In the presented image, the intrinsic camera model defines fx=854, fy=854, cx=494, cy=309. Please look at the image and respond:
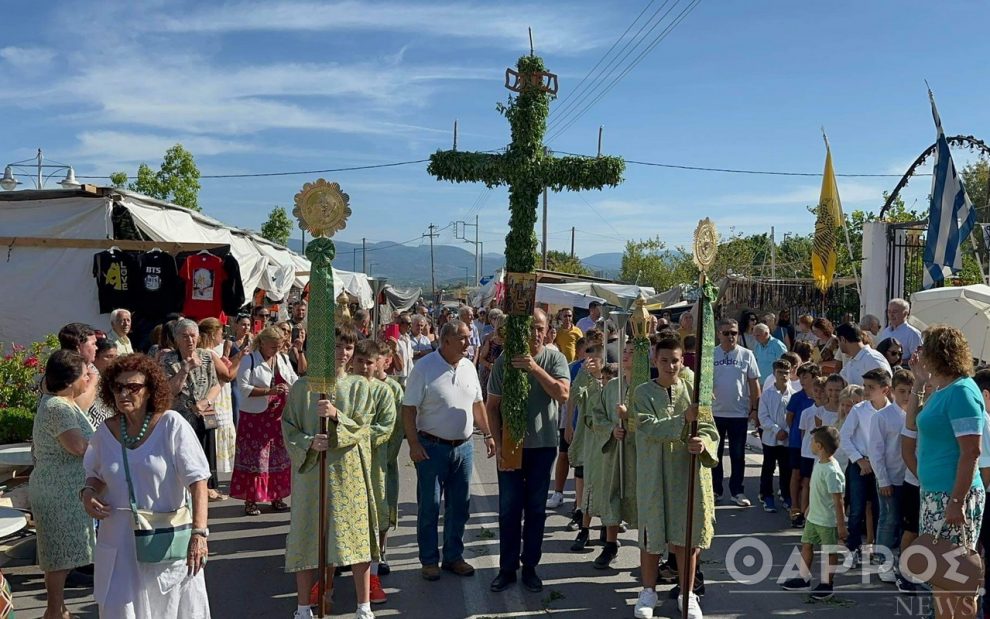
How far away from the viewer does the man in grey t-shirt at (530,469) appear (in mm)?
6418

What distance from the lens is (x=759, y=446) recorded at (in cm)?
1222

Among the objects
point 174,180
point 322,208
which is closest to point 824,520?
point 322,208

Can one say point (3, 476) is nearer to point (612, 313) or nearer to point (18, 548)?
point (18, 548)

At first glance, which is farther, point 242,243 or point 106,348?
point 242,243

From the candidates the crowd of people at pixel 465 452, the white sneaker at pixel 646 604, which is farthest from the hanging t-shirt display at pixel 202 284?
the white sneaker at pixel 646 604

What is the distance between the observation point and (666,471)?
5.91 metres

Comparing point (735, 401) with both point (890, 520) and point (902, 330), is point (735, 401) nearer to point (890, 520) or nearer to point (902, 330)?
point (890, 520)

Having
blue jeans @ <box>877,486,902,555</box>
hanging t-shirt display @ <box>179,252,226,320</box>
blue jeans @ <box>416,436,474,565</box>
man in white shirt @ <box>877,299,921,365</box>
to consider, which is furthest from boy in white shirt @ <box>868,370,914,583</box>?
hanging t-shirt display @ <box>179,252,226,320</box>

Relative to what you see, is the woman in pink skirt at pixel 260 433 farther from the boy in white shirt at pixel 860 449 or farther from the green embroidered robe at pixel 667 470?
the boy in white shirt at pixel 860 449

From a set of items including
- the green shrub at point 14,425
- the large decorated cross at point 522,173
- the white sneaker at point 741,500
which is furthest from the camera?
the white sneaker at point 741,500

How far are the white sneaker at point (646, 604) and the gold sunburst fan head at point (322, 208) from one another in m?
3.27

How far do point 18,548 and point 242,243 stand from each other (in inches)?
393

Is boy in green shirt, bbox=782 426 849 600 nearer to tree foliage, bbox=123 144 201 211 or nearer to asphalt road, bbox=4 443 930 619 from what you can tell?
asphalt road, bbox=4 443 930 619

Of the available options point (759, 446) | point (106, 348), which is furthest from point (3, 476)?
point (759, 446)
